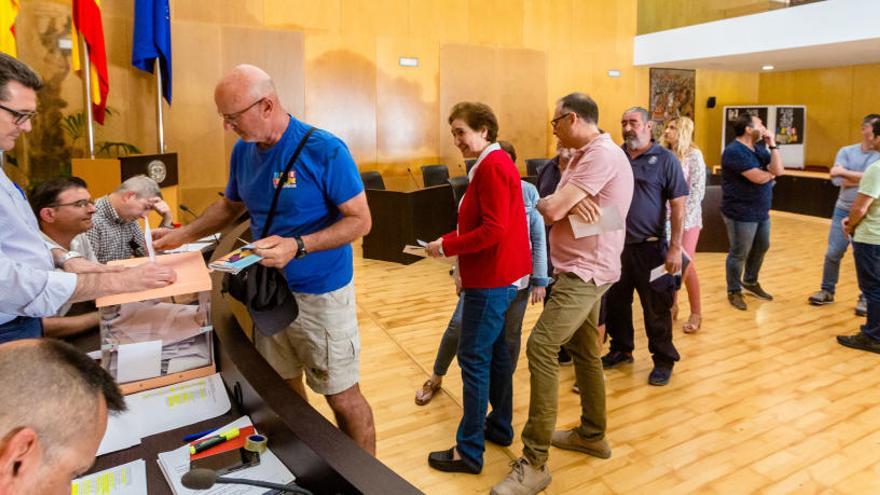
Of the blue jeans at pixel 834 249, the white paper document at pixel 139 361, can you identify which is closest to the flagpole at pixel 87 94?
the white paper document at pixel 139 361

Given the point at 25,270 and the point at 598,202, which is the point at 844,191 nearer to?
the point at 598,202

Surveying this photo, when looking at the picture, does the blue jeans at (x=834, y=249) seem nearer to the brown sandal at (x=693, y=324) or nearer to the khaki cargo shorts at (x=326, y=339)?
the brown sandal at (x=693, y=324)

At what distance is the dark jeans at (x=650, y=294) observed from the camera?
3.59 metres

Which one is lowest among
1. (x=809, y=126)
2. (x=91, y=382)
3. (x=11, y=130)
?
(x=91, y=382)

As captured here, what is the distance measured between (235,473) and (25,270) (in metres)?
0.71

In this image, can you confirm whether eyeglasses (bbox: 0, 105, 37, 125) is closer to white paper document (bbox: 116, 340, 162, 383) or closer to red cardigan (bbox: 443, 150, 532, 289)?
white paper document (bbox: 116, 340, 162, 383)

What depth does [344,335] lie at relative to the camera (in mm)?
2066

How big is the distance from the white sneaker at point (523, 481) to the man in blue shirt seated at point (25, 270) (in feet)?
5.28

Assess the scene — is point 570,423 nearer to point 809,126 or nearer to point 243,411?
point 243,411

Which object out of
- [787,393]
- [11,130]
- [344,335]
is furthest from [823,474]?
[11,130]

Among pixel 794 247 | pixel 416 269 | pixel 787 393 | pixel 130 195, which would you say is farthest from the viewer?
pixel 794 247

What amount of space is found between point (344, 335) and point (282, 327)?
10.6 inches

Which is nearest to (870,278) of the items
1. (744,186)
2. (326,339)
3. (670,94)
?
(744,186)

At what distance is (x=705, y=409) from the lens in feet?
11.1
